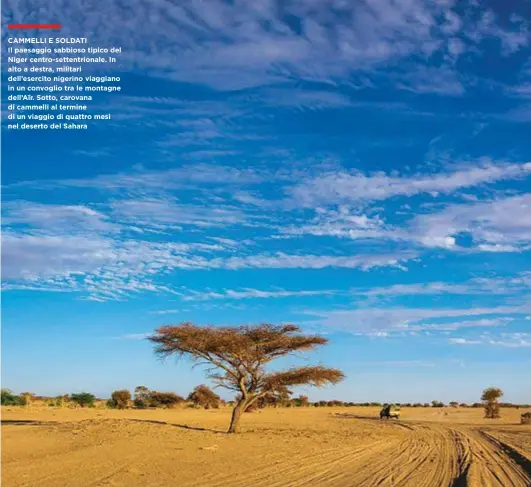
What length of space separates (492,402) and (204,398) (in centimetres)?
3484

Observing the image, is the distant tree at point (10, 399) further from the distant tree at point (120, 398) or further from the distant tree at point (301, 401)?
the distant tree at point (301, 401)

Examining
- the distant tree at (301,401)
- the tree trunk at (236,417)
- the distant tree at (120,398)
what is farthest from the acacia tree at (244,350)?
the distant tree at (301,401)

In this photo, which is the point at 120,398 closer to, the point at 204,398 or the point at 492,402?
the point at 204,398

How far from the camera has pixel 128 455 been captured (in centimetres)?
1981

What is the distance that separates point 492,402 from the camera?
7169 centimetres

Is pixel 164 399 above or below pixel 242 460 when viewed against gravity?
above

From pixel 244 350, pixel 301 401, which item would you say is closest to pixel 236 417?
pixel 244 350

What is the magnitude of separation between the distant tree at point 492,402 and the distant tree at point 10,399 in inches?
2097

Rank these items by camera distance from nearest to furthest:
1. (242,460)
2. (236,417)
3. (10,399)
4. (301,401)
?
(242,460), (236,417), (10,399), (301,401)

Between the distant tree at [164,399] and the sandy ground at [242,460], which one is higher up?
the distant tree at [164,399]

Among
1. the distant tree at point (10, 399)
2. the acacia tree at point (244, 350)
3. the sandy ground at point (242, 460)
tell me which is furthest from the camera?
the distant tree at point (10, 399)

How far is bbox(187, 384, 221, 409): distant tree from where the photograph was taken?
75.1 metres

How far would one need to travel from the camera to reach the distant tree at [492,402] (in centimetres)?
6944

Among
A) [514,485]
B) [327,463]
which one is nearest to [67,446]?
[327,463]
